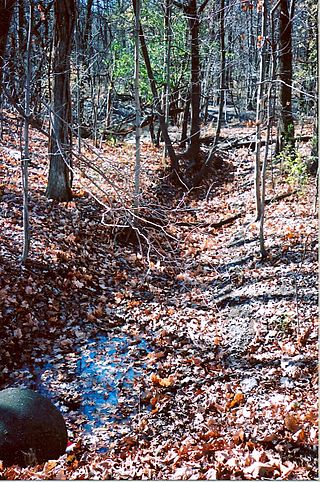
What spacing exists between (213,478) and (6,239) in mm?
5552

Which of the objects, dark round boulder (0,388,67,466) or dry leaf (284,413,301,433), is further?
dry leaf (284,413,301,433)

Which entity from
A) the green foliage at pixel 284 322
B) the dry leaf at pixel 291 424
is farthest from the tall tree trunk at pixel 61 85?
the dry leaf at pixel 291 424

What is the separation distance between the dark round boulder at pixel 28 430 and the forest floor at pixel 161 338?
190 millimetres

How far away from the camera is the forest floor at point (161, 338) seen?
13.9ft

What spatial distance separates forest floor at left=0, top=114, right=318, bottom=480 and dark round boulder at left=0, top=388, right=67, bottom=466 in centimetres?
19

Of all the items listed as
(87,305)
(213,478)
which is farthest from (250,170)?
(213,478)

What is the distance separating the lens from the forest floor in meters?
4.25

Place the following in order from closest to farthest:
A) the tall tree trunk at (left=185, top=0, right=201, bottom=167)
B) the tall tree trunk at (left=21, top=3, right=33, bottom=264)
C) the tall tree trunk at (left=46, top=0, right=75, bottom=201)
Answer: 1. the tall tree trunk at (left=21, top=3, right=33, bottom=264)
2. the tall tree trunk at (left=46, top=0, right=75, bottom=201)
3. the tall tree trunk at (left=185, top=0, right=201, bottom=167)

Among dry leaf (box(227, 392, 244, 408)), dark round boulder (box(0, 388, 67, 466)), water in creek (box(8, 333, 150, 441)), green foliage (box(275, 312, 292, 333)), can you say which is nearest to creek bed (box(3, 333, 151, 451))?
water in creek (box(8, 333, 150, 441))

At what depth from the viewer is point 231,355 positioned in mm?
6137

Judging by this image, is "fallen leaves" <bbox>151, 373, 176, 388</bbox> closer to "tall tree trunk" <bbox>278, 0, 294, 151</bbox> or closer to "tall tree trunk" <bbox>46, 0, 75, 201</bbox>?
"tall tree trunk" <bbox>46, 0, 75, 201</bbox>

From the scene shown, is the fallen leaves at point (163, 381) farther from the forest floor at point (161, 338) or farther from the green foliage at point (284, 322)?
the green foliage at point (284, 322)

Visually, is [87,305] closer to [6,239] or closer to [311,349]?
[6,239]

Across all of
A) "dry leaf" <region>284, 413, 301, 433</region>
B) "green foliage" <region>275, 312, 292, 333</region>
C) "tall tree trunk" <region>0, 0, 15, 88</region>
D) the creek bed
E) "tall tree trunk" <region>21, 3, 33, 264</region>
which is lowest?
the creek bed
